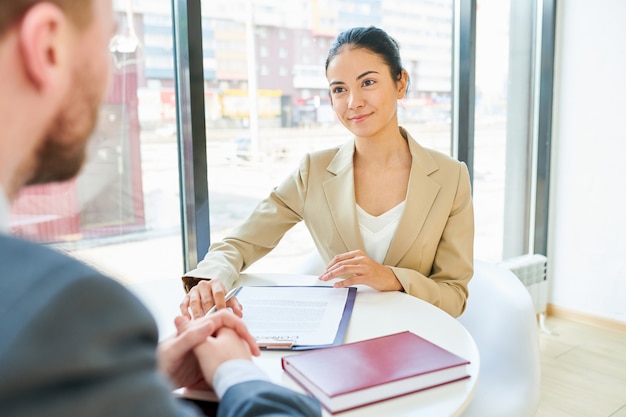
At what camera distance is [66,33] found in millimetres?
432

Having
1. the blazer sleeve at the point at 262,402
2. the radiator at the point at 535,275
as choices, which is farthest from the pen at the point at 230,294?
the radiator at the point at 535,275

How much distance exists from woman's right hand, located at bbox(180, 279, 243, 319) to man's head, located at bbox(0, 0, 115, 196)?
73 centimetres

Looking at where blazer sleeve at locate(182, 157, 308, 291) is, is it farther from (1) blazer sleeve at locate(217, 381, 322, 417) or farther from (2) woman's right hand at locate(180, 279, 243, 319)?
(1) blazer sleeve at locate(217, 381, 322, 417)

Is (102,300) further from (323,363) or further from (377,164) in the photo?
(377,164)

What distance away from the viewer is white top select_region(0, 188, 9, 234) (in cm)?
41

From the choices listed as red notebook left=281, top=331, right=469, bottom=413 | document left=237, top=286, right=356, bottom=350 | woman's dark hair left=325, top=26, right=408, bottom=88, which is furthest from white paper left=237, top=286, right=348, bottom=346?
woman's dark hair left=325, top=26, right=408, bottom=88

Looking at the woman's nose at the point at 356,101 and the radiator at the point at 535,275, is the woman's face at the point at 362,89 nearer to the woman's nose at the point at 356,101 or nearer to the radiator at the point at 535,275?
the woman's nose at the point at 356,101

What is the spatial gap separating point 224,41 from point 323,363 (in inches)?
66.8

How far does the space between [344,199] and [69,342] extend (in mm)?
1370

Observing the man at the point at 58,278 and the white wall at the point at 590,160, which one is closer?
the man at the point at 58,278

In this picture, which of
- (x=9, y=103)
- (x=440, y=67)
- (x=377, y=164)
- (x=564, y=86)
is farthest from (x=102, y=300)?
(x=564, y=86)

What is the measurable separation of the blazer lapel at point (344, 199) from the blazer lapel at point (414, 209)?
12 centimetres

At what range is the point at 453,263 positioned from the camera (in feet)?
5.20

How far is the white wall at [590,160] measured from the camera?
3.08 m
